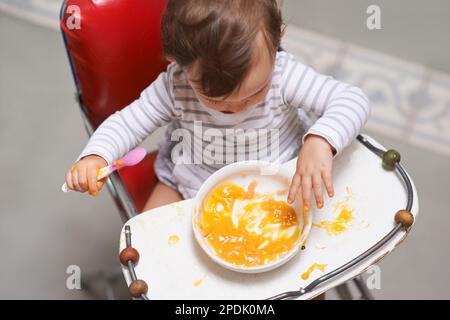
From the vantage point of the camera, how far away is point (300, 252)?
2.35ft

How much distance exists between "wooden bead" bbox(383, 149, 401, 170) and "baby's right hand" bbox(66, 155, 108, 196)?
0.41 m


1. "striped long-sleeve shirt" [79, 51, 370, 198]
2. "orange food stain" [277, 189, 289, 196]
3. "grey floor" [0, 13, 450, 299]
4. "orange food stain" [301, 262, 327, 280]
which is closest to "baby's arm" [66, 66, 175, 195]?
"striped long-sleeve shirt" [79, 51, 370, 198]

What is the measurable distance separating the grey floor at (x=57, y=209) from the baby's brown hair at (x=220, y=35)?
29.0 inches

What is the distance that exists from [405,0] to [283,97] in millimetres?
1097

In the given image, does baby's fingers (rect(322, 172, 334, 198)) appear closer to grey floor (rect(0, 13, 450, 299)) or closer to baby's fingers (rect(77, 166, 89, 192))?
baby's fingers (rect(77, 166, 89, 192))

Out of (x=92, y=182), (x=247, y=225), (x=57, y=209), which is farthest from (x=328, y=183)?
(x=57, y=209)

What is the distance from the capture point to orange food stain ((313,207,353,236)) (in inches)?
28.8

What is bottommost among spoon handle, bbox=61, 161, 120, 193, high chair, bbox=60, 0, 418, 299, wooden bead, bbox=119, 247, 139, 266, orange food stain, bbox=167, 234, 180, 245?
orange food stain, bbox=167, 234, 180, 245

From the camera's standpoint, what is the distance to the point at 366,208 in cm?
74

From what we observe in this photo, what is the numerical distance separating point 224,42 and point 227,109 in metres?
0.16

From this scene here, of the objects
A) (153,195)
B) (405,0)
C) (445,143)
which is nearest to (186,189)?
(153,195)

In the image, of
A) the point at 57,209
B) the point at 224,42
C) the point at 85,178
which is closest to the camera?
the point at 224,42

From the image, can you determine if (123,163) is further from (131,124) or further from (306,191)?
(306,191)

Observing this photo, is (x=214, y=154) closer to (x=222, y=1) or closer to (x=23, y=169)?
(x=222, y=1)
